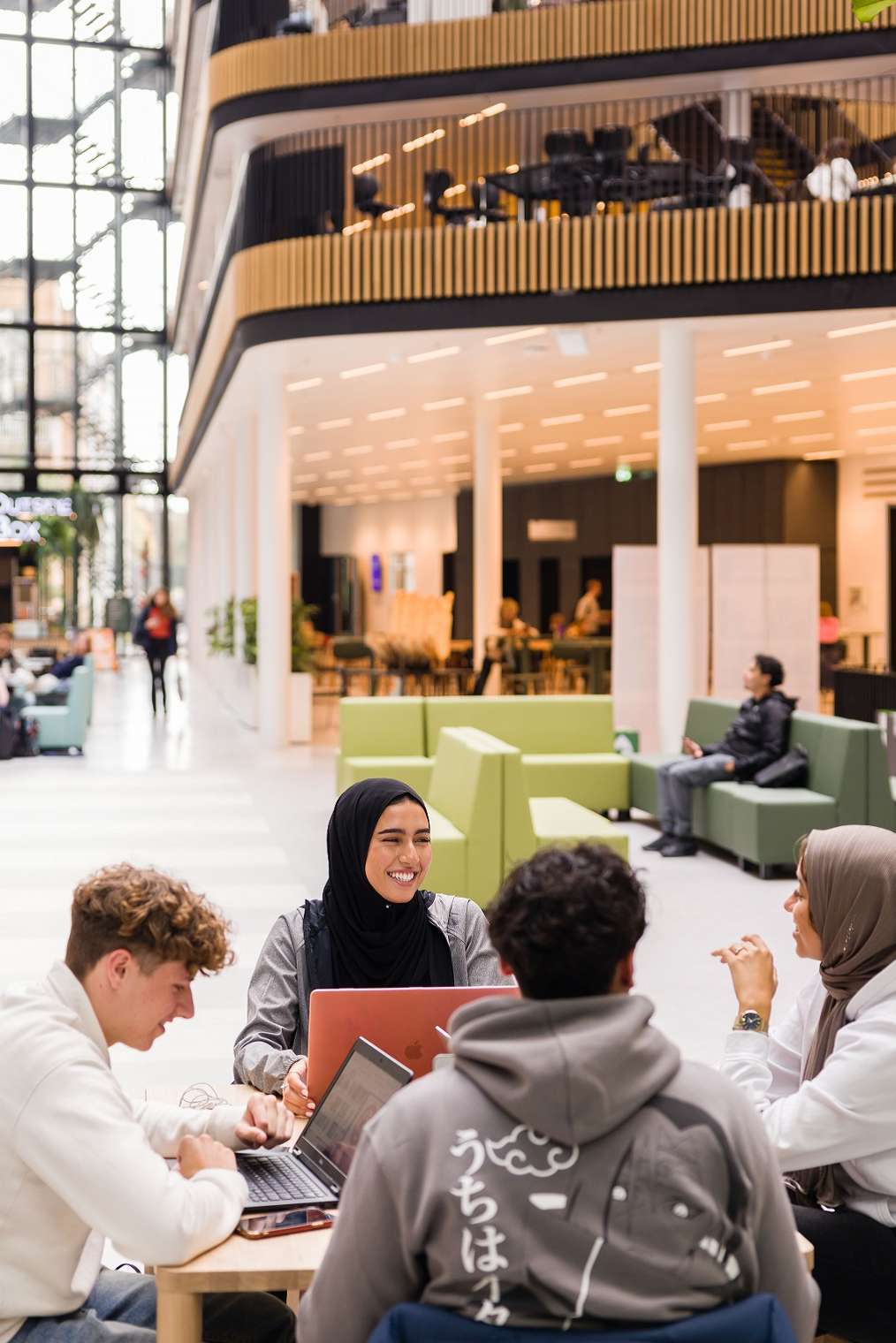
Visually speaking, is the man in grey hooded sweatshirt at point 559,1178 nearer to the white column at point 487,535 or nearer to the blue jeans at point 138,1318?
the blue jeans at point 138,1318

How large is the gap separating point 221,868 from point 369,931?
6324 millimetres

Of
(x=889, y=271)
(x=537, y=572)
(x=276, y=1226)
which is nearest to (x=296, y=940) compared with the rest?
(x=276, y=1226)

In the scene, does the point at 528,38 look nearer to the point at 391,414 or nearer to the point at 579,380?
the point at 579,380

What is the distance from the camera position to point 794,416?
20141 mm

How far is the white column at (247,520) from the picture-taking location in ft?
68.1

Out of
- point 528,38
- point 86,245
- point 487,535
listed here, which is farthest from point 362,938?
point 86,245

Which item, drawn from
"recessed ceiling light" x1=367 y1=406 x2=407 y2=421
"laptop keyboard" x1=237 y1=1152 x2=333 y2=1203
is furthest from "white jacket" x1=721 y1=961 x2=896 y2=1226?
"recessed ceiling light" x1=367 y1=406 x2=407 y2=421

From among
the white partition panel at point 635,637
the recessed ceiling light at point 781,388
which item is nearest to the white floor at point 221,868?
the white partition panel at point 635,637

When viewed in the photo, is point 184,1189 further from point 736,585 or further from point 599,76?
point 599,76

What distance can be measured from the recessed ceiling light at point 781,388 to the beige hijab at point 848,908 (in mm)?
15076

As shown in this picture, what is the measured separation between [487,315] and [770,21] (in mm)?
3850

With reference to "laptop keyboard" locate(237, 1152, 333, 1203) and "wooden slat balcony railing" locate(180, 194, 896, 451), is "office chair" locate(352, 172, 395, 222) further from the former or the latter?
"laptop keyboard" locate(237, 1152, 333, 1203)

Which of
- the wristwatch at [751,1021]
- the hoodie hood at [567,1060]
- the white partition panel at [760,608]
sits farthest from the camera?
the white partition panel at [760,608]

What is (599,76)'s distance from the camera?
1474 centimetres
